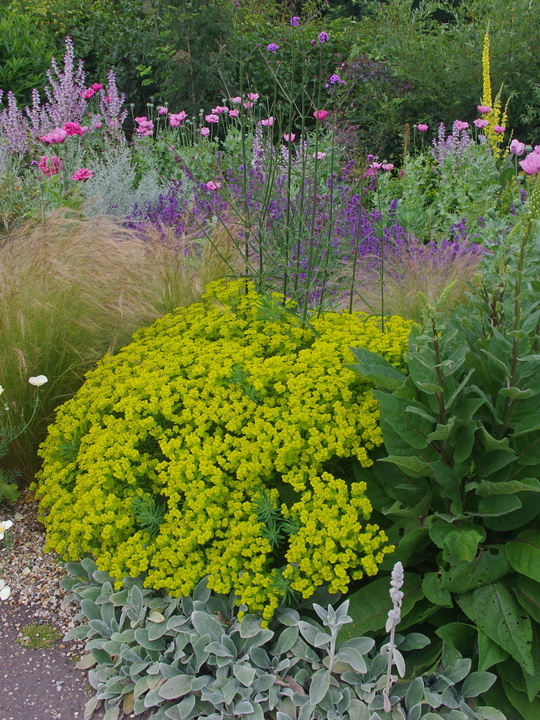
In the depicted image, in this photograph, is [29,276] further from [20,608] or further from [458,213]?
[458,213]

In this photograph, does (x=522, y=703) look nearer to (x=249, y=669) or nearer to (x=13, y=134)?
(x=249, y=669)

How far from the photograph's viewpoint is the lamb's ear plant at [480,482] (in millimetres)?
1996

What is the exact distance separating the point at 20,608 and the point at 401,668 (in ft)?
5.06

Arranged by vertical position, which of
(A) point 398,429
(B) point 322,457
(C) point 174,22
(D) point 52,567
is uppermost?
(C) point 174,22

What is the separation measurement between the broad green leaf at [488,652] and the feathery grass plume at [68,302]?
2017 mm

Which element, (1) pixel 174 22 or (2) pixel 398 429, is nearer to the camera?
(2) pixel 398 429

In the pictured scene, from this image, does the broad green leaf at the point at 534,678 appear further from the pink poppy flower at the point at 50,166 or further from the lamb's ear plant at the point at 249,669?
the pink poppy flower at the point at 50,166

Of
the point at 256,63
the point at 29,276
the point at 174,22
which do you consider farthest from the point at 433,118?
the point at 29,276

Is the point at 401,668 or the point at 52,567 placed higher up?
the point at 401,668

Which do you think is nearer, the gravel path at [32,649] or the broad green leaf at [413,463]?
the broad green leaf at [413,463]

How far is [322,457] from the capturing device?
228cm

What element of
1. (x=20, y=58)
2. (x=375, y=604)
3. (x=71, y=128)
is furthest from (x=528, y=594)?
(x=20, y=58)

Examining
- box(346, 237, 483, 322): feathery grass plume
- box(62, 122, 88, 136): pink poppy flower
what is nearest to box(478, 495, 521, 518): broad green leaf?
box(346, 237, 483, 322): feathery grass plume

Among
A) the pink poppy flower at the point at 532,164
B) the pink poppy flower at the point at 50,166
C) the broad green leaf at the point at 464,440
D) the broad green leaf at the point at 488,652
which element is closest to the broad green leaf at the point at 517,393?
the broad green leaf at the point at 464,440
